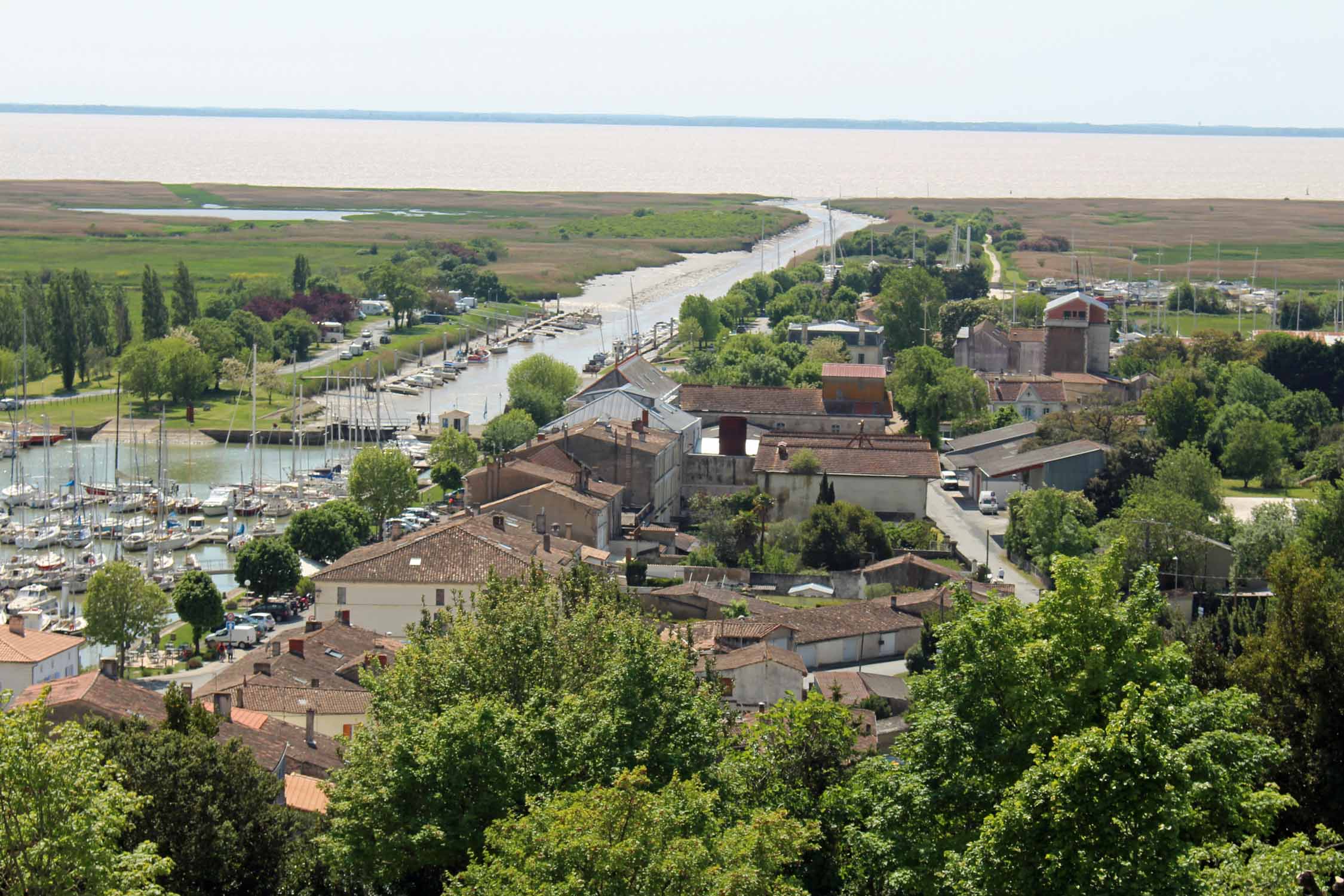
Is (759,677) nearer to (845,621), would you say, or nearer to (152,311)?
(845,621)

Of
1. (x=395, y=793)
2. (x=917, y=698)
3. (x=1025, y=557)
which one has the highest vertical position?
(x=917, y=698)

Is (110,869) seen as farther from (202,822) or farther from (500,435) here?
(500,435)

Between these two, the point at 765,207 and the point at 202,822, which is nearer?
the point at 202,822

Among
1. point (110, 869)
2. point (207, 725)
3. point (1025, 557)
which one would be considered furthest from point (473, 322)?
point (110, 869)

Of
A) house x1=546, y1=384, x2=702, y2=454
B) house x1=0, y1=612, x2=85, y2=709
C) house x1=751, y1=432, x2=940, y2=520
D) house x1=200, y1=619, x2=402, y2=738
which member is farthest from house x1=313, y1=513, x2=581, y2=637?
house x1=546, y1=384, x2=702, y2=454

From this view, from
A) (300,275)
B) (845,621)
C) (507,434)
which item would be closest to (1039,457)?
(507,434)

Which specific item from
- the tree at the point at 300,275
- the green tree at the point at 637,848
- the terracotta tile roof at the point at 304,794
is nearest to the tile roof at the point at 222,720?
the terracotta tile roof at the point at 304,794
